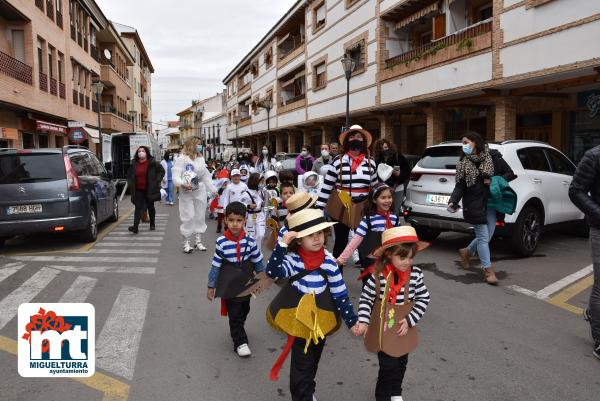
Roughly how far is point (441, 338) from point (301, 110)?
2628 cm

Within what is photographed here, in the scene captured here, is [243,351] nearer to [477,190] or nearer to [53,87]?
[477,190]

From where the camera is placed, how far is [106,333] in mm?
4512

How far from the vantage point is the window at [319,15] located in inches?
1029

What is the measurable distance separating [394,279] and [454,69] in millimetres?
13690

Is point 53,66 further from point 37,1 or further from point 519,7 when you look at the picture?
point 519,7

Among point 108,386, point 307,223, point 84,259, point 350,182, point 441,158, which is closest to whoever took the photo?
point 307,223

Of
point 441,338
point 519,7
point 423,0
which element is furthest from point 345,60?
point 441,338

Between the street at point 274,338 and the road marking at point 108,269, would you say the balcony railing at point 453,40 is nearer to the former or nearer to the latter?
the street at point 274,338

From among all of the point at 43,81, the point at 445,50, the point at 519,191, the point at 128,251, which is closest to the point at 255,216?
the point at 128,251

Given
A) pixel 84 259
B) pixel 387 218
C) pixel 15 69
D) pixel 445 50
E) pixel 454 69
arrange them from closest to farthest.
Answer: pixel 387 218 → pixel 84 259 → pixel 454 69 → pixel 445 50 → pixel 15 69

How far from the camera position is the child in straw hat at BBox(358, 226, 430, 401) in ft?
9.50

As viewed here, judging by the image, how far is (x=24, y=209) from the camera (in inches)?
323

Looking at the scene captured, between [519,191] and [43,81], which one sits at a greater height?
[43,81]

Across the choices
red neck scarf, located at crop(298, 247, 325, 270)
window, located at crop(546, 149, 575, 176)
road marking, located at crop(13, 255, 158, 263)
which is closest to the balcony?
window, located at crop(546, 149, 575, 176)
